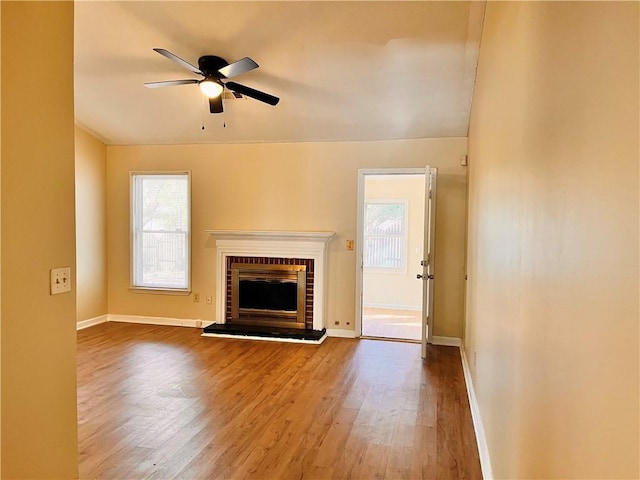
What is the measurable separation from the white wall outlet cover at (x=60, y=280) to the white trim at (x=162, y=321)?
4171 millimetres

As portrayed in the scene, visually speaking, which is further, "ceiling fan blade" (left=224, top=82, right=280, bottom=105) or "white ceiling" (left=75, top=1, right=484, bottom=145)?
"ceiling fan blade" (left=224, top=82, right=280, bottom=105)

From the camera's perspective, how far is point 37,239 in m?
1.75

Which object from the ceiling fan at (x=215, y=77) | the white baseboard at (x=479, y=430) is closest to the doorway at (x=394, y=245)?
the white baseboard at (x=479, y=430)

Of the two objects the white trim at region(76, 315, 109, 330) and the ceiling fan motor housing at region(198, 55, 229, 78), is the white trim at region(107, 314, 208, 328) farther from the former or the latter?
the ceiling fan motor housing at region(198, 55, 229, 78)

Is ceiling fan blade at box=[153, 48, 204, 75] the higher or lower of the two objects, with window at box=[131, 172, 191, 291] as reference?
higher

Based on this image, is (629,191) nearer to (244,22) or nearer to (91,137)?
(244,22)

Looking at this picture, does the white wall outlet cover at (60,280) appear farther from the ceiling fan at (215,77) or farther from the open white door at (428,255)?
the open white door at (428,255)

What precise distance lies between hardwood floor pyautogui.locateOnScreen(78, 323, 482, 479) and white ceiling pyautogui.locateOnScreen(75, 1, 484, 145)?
8.62ft

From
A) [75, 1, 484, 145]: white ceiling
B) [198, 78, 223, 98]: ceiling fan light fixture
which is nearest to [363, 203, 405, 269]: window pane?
[75, 1, 484, 145]: white ceiling

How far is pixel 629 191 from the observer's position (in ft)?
2.32

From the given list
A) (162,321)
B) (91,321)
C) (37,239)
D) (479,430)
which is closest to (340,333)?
(162,321)

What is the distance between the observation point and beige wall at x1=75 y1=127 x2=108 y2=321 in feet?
19.0

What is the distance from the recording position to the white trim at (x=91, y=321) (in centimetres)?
588

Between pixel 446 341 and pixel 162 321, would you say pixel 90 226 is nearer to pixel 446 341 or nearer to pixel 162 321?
pixel 162 321
